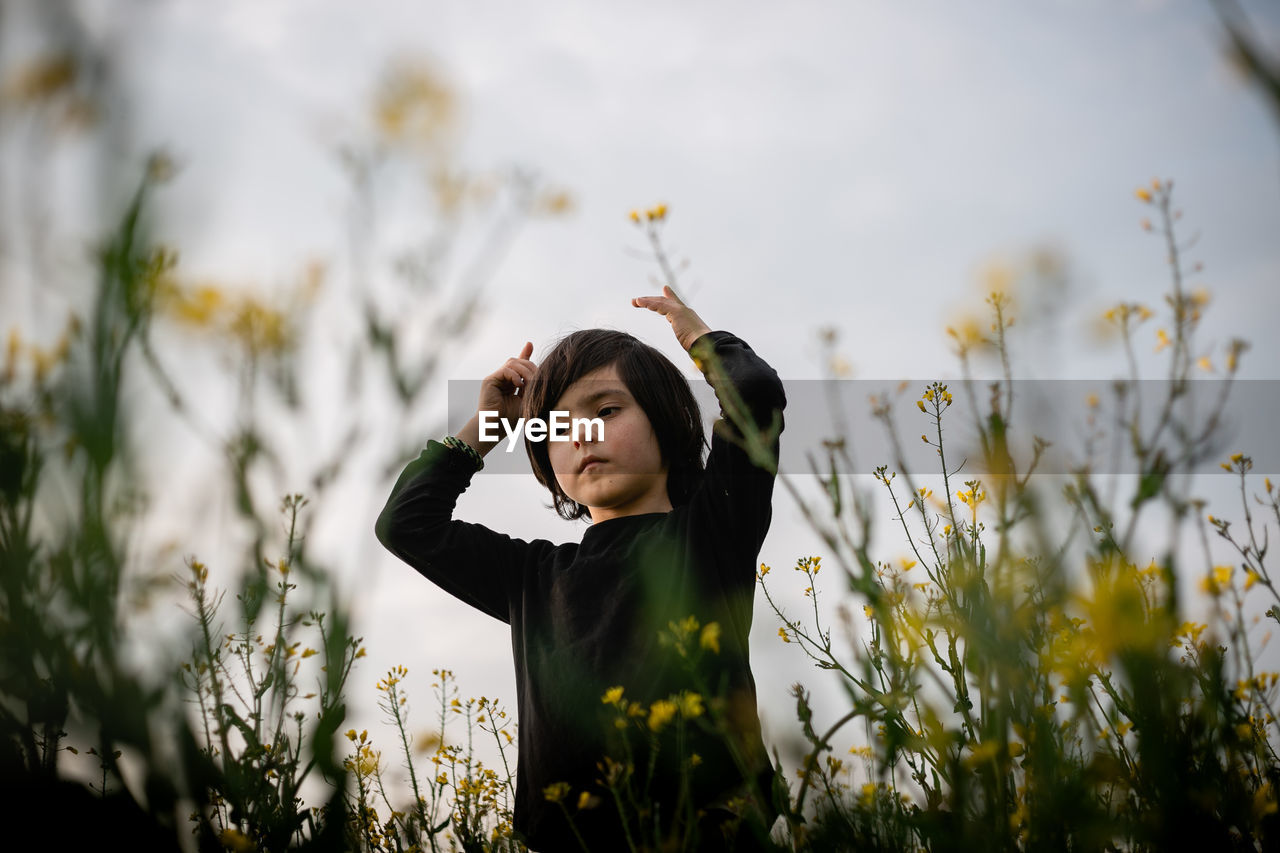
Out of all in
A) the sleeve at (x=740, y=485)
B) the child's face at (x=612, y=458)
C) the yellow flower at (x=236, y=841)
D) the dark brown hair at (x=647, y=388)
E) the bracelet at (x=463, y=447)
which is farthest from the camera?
the bracelet at (x=463, y=447)

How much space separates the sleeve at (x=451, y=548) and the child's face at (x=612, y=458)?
0.31 meters

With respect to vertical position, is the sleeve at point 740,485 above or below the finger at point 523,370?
below

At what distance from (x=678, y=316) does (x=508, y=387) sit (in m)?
0.85

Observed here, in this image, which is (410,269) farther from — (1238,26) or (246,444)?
(1238,26)

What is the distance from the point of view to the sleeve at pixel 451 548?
263cm

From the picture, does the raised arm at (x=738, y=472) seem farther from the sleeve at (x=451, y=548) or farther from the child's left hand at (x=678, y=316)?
the sleeve at (x=451, y=548)

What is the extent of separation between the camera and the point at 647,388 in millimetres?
2771

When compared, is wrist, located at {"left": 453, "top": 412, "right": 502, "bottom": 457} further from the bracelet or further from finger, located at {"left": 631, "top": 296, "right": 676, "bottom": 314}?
finger, located at {"left": 631, "top": 296, "right": 676, "bottom": 314}

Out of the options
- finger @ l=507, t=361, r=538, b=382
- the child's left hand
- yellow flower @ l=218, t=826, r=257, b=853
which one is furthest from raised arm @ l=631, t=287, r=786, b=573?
yellow flower @ l=218, t=826, r=257, b=853

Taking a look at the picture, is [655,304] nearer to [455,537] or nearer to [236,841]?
[455,537]

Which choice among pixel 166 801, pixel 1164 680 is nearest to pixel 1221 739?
pixel 1164 680

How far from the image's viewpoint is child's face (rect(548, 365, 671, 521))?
99.7 inches

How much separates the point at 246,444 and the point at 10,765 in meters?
0.36

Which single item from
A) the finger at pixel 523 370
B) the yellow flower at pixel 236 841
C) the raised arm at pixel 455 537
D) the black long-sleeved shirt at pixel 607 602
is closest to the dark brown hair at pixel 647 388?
the finger at pixel 523 370
